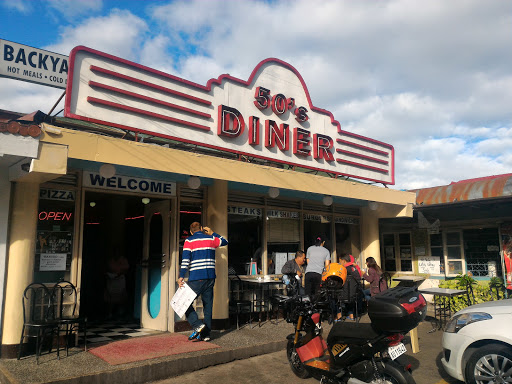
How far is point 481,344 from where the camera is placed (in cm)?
474

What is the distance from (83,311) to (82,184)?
4.27 metres

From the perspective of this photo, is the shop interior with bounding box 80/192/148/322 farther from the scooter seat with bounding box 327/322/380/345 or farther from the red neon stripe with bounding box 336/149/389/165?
the red neon stripe with bounding box 336/149/389/165

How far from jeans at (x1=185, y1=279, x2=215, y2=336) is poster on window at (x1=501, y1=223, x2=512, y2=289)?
795cm

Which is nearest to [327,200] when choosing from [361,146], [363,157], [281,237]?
[281,237]

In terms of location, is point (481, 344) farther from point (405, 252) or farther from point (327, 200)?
point (405, 252)

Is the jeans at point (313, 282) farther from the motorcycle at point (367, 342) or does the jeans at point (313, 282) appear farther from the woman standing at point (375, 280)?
the motorcycle at point (367, 342)

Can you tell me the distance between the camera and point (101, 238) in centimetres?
1097

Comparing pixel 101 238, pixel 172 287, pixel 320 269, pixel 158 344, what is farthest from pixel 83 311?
pixel 320 269

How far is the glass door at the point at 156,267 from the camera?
24.7ft

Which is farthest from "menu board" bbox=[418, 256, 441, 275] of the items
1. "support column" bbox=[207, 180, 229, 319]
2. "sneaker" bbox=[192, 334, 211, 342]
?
"sneaker" bbox=[192, 334, 211, 342]

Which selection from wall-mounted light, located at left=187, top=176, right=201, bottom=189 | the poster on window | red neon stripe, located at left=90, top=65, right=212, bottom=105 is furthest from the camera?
the poster on window

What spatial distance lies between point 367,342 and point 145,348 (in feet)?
11.4

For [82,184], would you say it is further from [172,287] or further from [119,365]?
[119,365]

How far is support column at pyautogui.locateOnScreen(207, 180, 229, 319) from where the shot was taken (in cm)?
773
